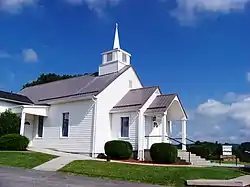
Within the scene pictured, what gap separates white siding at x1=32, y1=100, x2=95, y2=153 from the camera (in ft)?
77.8

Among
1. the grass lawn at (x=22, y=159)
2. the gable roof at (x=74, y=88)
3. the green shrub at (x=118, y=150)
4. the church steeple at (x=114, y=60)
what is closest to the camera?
the grass lawn at (x=22, y=159)

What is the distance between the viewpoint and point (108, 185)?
11609 millimetres

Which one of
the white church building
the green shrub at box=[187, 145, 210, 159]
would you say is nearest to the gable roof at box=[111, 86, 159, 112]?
the white church building

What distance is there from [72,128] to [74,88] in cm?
446

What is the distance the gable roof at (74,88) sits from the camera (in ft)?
84.1

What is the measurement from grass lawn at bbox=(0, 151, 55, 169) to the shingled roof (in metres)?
7.62

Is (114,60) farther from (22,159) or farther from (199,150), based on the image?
(22,159)

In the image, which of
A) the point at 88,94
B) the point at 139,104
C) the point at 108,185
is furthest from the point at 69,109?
the point at 108,185

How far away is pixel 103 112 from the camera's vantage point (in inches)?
951

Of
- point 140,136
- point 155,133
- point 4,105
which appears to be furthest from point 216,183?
point 4,105

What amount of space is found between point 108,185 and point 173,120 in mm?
15951

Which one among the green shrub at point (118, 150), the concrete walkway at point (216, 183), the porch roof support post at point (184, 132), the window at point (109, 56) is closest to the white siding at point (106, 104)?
the green shrub at point (118, 150)

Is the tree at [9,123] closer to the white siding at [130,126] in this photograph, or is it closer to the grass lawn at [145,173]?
the white siding at [130,126]

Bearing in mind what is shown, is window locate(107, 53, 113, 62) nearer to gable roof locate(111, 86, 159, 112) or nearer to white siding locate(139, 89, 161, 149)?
gable roof locate(111, 86, 159, 112)
